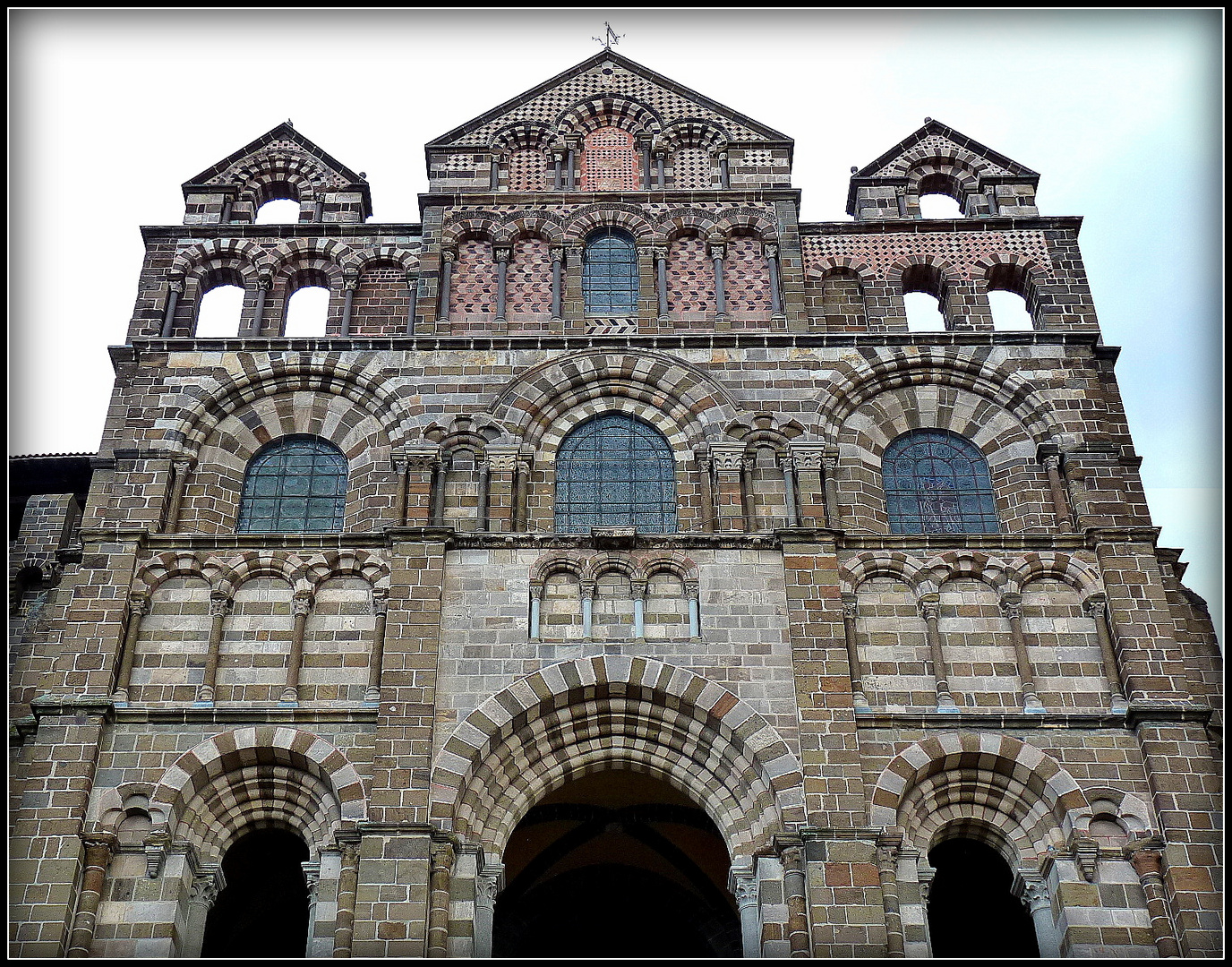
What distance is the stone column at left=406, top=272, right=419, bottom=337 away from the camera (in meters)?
25.7

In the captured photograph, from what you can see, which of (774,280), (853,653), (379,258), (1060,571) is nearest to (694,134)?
(774,280)

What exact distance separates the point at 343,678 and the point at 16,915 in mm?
4662

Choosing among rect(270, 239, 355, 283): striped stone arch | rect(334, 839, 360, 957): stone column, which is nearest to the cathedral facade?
rect(334, 839, 360, 957): stone column

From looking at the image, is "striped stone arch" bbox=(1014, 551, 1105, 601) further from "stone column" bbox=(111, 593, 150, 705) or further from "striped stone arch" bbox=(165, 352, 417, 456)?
"stone column" bbox=(111, 593, 150, 705)

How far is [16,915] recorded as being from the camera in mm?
19609

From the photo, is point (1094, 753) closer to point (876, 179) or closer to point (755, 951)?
point (755, 951)

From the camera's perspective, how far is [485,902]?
20.3 m

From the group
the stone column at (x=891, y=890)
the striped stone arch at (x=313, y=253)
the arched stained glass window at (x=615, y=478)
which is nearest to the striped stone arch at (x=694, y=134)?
the striped stone arch at (x=313, y=253)

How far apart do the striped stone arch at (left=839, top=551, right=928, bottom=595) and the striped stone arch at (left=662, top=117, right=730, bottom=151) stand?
8520 millimetres

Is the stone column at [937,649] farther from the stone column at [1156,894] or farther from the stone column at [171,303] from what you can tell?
the stone column at [171,303]

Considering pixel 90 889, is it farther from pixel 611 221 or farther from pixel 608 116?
pixel 608 116

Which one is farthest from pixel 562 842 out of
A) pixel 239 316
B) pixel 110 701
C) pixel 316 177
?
pixel 316 177

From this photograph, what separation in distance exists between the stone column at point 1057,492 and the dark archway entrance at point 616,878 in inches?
252

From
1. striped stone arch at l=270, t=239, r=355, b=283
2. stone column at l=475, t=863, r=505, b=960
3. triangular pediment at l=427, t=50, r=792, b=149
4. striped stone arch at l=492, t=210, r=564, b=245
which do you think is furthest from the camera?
triangular pediment at l=427, t=50, r=792, b=149
